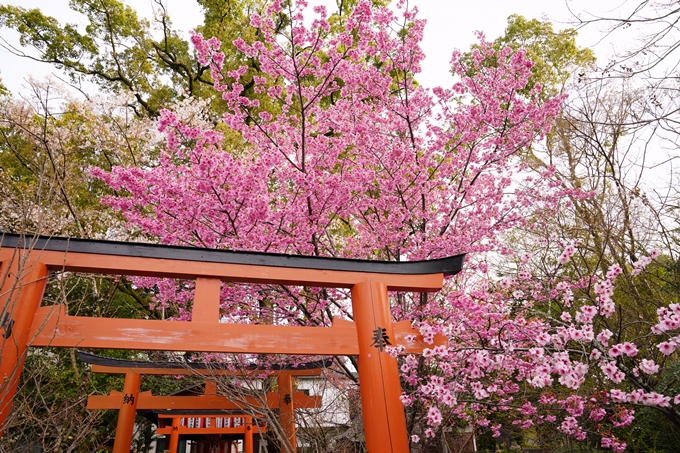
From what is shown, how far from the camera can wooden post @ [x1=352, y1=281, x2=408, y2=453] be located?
3125 mm

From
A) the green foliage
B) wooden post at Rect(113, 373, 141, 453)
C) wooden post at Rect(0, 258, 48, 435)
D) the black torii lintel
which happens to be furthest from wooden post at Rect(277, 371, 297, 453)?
the green foliage

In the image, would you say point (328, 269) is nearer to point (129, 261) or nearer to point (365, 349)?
Result: point (365, 349)

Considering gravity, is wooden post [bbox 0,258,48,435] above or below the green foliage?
below

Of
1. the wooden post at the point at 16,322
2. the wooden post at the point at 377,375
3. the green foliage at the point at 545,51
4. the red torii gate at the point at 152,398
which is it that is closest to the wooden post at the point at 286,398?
the red torii gate at the point at 152,398

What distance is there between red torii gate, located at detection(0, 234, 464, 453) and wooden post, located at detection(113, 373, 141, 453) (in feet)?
15.2

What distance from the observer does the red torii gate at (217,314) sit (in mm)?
2881

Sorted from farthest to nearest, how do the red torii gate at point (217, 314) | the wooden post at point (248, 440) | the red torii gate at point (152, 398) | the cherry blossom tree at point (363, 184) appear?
the wooden post at point (248, 440), the red torii gate at point (152, 398), the cherry blossom tree at point (363, 184), the red torii gate at point (217, 314)

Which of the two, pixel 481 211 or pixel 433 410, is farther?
pixel 481 211

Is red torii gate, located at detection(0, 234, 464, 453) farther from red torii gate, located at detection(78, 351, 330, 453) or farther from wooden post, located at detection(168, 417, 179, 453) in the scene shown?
wooden post, located at detection(168, 417, 179, 453)

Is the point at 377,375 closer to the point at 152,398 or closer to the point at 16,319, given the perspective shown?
the point at 16,319

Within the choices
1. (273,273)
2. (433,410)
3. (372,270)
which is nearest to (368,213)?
(372,270)

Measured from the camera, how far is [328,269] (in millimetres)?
3611

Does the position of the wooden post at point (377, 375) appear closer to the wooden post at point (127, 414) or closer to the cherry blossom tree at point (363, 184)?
the cherry blossom tree at point (363, 184)

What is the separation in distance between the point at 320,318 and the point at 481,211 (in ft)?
8.97
